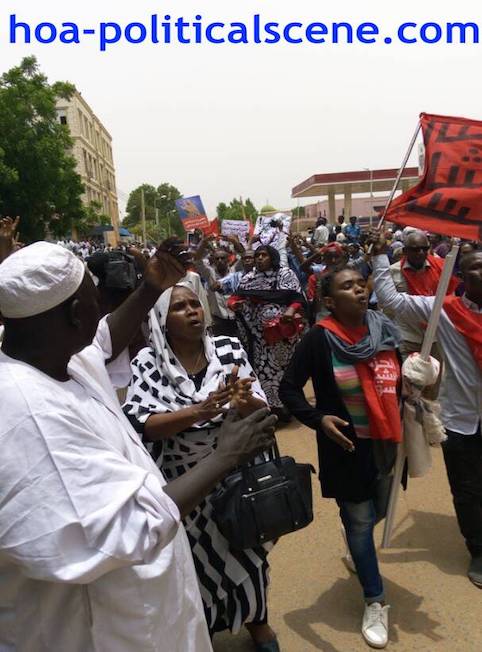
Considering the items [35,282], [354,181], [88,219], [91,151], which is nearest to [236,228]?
[35,282]

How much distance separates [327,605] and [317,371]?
121 centimetres

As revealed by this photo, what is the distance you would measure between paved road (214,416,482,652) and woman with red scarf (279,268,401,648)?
0.18 metres

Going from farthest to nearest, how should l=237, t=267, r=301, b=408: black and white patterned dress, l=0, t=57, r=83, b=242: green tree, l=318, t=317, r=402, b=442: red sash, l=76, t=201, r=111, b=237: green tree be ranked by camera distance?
1. l=76, t=201, r=111, b=237: green tree
2. l=0, t=57, r=83, b=242: green tree
3. l=237, t=267, r=301, b=408: black and white patterned dress
4. l=318, t=317, r=402, b=442: red sash

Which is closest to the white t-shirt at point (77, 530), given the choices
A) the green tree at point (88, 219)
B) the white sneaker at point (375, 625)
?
the white sneaker at point (375, 625)

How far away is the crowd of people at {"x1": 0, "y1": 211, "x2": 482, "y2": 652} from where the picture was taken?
44.9 inches

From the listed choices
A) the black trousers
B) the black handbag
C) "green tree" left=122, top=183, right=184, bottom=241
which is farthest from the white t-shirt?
"green tree" left=122, top=183, right=184, bottom=241

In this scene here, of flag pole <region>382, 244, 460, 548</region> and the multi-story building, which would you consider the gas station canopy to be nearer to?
the multi-story building

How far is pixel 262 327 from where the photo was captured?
219 inches

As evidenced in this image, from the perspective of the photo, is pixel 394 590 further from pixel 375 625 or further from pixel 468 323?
pixel 468 323

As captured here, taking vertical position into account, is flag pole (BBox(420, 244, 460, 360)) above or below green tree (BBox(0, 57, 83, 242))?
below

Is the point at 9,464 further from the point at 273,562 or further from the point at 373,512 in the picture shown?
the point at 273,562

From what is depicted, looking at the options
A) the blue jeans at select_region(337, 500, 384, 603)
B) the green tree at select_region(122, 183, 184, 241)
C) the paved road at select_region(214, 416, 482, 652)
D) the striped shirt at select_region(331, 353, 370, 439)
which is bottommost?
the paved road at select_region(214, 416, 482, 652)

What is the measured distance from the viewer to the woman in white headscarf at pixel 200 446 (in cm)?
236

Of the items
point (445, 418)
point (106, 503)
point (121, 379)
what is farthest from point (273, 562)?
point (106, 503)
